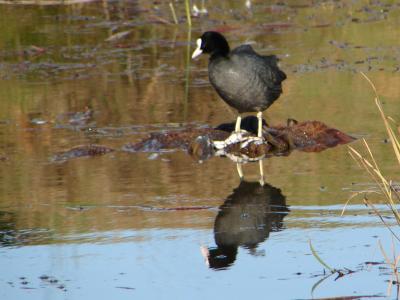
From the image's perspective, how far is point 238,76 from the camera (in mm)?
8422

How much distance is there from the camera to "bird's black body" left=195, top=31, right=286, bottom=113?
8.39 meters

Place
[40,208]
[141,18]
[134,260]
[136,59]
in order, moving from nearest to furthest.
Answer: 1. [134,260]
2. [40,208]
3. [136,59]
4. [141,18]

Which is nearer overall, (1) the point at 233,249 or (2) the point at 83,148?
(1) the point at 233,249

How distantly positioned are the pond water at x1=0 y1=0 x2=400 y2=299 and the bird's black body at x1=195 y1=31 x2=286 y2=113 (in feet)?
2.05

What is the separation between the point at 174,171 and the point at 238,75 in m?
1.17

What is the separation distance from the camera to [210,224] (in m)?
6.13

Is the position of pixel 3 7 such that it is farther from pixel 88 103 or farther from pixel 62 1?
pixel 88 103

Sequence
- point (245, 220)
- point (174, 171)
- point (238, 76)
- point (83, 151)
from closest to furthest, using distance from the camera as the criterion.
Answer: point (245, 220) → point (174, 171) → point (83, 151) → point (238, 76)

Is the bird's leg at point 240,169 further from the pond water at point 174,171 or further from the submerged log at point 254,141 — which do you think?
the submerged log at point 254,141

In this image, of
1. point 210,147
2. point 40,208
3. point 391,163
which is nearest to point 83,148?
point 210,147

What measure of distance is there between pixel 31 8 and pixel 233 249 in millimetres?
10105

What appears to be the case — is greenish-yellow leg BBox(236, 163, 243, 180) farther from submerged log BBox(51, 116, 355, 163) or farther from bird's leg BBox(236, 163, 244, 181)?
submerged log BBox(51, 116, 355, 163)

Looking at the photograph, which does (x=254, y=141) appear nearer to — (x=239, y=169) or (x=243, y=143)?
(x=243, y=143)

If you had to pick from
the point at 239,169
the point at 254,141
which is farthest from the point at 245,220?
the point at 254,141
